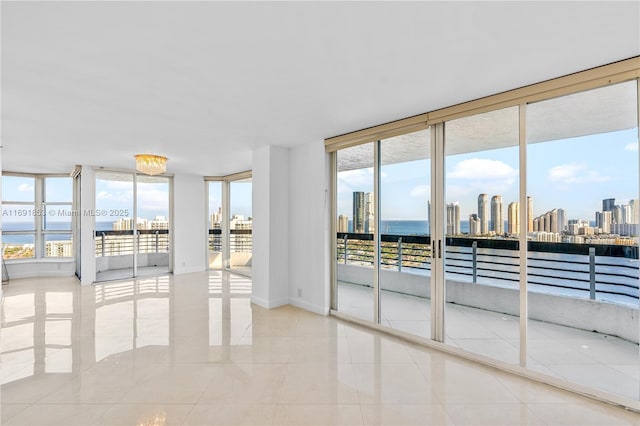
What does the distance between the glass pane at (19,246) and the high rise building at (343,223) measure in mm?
7539

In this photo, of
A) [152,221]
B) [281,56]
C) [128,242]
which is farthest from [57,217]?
[281,56]

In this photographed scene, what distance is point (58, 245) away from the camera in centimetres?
692

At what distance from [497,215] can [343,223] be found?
189 centimetres

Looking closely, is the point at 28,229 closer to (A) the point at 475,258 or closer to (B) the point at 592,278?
(A) the point at 475,258

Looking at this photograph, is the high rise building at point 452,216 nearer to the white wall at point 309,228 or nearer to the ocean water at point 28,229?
the white wall at point 309,228

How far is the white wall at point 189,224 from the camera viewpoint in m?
6.94

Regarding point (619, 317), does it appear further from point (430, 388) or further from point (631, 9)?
point (631, 9)

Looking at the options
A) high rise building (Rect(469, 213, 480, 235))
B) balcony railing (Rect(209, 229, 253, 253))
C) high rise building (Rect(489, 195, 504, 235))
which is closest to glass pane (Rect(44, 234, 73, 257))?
balcony railing (Rect(209, 229, 253, 253))

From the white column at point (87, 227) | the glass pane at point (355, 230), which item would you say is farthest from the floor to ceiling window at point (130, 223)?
the glass pane at point (355, 230)

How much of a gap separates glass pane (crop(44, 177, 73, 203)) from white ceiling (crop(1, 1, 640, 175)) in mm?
4400

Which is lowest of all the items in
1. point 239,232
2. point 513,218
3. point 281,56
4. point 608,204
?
point 239,232

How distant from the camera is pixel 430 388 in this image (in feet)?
7.40

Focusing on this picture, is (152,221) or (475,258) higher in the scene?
(152,221)

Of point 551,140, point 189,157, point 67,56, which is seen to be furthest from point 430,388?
point 189,157
